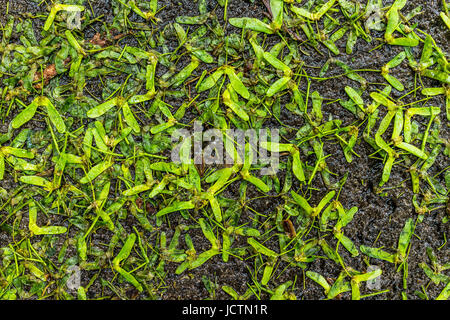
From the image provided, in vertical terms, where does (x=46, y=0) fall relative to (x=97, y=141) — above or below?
above

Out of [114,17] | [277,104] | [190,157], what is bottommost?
[190,157]

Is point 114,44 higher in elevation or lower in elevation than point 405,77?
higher
